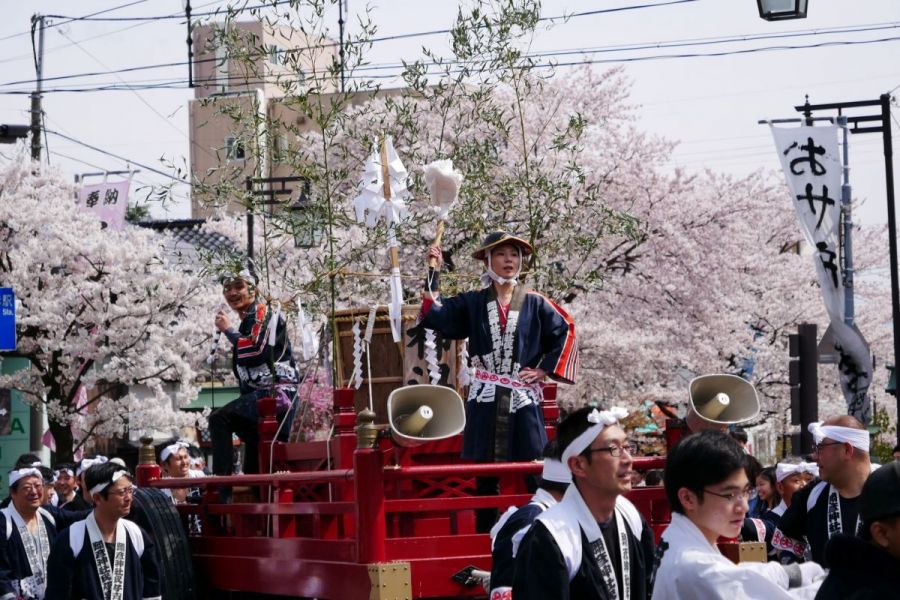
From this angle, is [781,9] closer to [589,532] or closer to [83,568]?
[589,532]

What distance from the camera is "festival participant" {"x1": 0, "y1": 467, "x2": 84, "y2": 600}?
8547 mm

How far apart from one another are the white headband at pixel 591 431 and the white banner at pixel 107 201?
78.4ft

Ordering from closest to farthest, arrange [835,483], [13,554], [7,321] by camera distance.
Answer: [835,483], [13,554], [7,321]

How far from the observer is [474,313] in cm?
767

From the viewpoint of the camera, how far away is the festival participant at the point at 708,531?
347 cm

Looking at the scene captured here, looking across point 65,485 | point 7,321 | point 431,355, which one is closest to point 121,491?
point 431,355

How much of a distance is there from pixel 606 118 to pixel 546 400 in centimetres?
1670

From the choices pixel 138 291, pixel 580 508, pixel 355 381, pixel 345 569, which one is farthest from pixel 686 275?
pixel 580 508

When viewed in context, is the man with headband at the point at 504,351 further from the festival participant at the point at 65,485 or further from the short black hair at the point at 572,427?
the festival participant at the point at 65,485

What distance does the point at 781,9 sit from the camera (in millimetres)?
8039

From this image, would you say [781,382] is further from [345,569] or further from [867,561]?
[867,561]

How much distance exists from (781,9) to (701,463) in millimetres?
4993

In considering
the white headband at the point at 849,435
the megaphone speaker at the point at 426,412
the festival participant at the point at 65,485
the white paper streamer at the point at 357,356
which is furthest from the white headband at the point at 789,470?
the festival participant at the point at 65,485

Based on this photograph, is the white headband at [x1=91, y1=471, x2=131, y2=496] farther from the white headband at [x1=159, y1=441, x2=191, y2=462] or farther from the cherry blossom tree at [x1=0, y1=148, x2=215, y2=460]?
the cherry blossom tree at [x1=0, y1=148, x2=215, y2=460]
